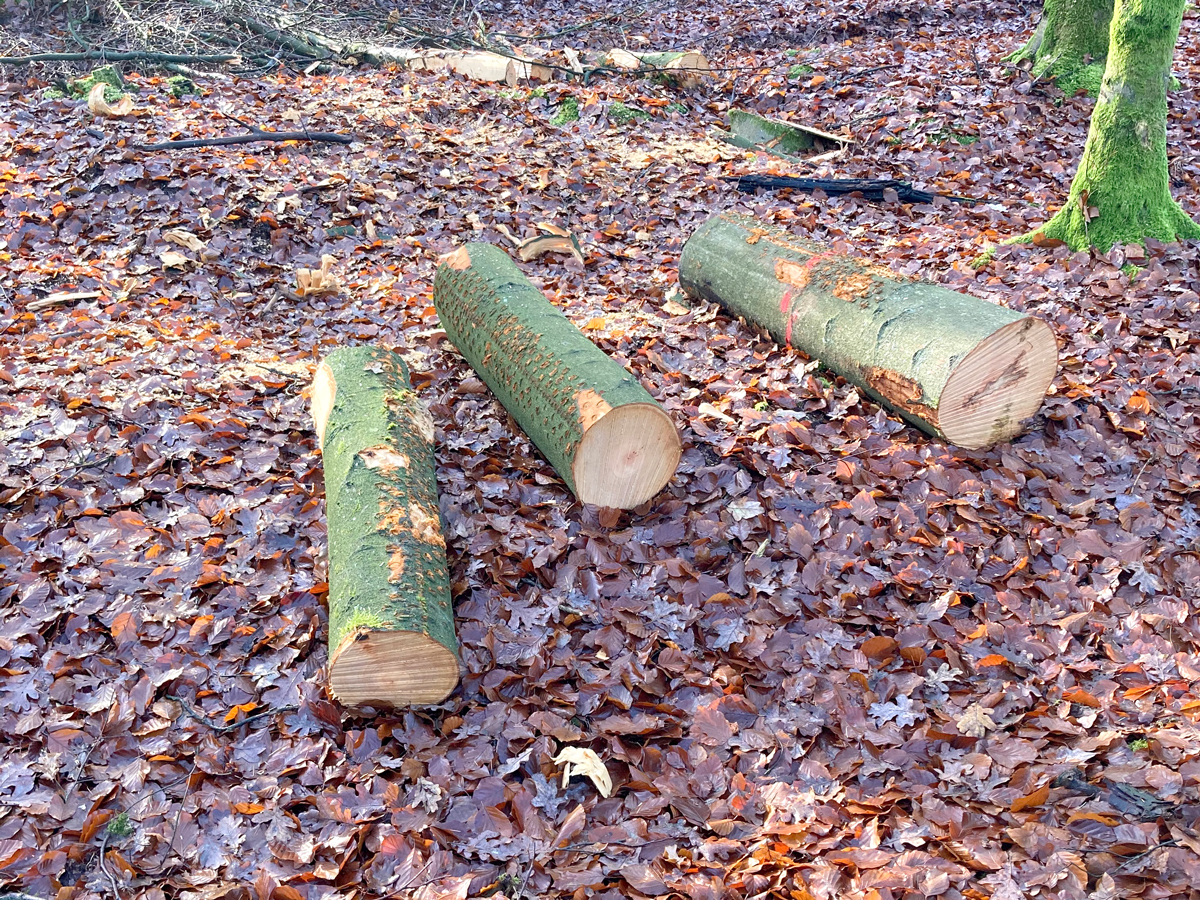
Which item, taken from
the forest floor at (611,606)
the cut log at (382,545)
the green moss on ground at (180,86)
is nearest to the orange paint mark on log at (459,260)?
the forest floor at (611,606)

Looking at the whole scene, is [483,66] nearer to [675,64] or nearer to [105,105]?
[675,64]

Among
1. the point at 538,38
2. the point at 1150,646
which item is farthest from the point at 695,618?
the point at 538,38

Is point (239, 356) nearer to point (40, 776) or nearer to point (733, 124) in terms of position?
point (40, 776)

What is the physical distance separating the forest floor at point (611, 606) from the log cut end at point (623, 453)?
14 cm

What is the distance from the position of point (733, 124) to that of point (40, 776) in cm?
902

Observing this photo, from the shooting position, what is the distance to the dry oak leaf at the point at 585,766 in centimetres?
293

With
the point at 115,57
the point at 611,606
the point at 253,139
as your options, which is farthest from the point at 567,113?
the point at 611,606

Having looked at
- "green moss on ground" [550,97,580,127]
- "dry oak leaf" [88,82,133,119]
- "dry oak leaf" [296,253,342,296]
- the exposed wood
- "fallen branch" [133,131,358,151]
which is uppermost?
the exposed wood

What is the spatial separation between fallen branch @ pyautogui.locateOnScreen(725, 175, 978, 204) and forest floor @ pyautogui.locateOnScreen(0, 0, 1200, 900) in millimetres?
731

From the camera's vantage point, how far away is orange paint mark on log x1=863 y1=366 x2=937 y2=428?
4207 mm

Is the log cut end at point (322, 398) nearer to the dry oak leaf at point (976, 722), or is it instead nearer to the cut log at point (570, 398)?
the cut log at point (570, 398)

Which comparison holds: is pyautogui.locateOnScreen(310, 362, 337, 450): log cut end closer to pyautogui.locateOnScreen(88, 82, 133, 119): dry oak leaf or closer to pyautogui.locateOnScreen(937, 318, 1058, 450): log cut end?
pyautogui.locateOnScreen(937, 318, 1058, 450): log cut end

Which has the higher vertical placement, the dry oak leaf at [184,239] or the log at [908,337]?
the log at [908,337]

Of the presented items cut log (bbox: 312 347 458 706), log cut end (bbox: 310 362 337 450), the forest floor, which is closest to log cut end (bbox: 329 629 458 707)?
cut log (bbox: 312 347 458 706)
